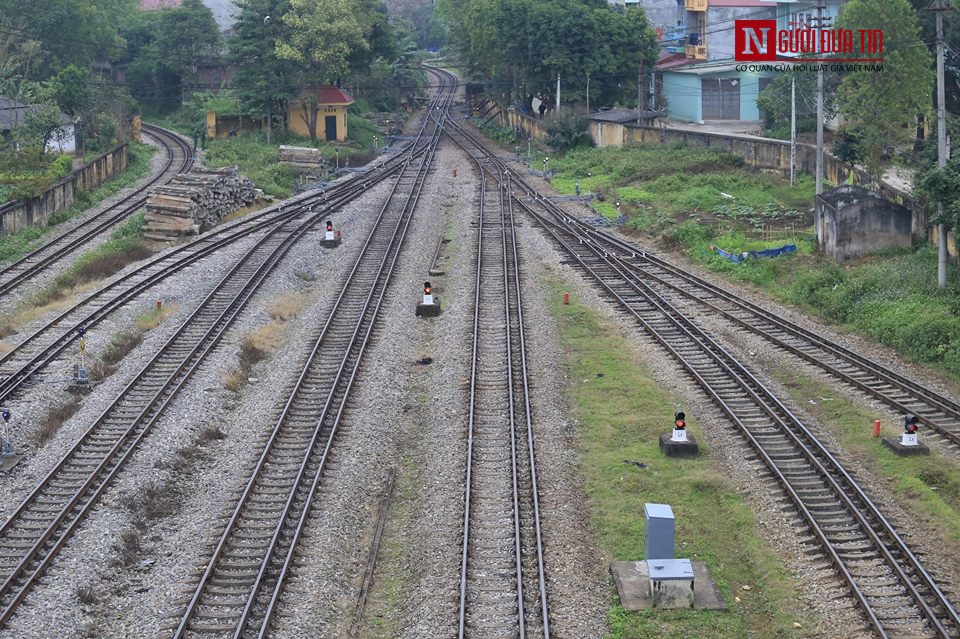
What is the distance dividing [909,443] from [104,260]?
23539 millimetres

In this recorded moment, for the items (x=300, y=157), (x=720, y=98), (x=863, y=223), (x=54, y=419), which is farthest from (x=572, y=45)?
(x=54, y=419)

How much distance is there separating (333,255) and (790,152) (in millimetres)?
18584

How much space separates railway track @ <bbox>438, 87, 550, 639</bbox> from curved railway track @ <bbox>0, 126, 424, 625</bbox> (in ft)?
17.2

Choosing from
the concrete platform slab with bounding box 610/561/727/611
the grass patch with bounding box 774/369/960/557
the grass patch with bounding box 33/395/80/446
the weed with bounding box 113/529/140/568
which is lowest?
the concrete platform slab with bounding box 610/561/727/611

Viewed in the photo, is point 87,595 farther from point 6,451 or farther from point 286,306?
point 286,306

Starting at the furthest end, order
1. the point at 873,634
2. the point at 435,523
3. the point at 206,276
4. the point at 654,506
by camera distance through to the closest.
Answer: the point at 206,276 < the point at 435,523 < the point at 654,506 < the point at 873,634

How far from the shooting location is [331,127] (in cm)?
6600

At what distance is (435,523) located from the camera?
15703mm

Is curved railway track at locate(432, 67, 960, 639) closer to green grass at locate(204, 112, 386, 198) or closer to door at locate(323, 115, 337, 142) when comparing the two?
green grass at locate(204, 112, 386, 198)

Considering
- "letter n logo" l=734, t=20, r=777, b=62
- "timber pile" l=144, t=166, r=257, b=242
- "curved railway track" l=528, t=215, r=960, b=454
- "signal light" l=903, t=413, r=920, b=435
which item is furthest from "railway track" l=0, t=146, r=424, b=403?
"letter n logo" l=734, t=20, r=777, b=62

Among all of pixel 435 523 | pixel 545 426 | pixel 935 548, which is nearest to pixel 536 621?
pixel 435 523

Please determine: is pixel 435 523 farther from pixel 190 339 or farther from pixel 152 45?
pixel 152 45

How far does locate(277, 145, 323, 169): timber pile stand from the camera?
53.4m

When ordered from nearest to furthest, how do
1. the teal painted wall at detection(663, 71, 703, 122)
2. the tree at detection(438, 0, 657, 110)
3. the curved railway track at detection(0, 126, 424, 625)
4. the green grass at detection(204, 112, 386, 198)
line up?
the curved railway track at detection(0, 126, 424, 625)
the green grass at detection(204, 112, 386, 198)
the tree at detection(438, 0, 657, 110)
the teal painted wall at detection(663, 71, 703, 122)
